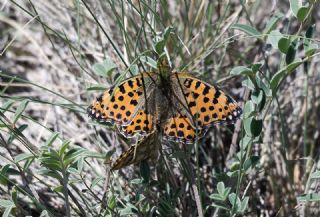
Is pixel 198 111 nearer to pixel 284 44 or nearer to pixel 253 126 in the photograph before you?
pixel 253 126

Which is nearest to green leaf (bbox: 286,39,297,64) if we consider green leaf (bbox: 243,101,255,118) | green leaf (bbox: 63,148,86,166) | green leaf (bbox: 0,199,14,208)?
green leaf (bbox: 243,101,255,118)

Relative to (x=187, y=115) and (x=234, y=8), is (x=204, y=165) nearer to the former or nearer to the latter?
(x=187, y=115)

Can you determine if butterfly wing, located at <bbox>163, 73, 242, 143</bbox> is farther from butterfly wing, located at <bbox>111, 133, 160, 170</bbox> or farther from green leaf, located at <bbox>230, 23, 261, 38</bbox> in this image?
green leaf, located at <bbox>230, 23, 261, 38</bbox>

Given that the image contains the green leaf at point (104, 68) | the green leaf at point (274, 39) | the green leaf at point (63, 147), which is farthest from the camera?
the green leaf at point (104, 68)

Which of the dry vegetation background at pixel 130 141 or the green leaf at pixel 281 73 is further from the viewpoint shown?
the dry vegetation background at pixel 130 141

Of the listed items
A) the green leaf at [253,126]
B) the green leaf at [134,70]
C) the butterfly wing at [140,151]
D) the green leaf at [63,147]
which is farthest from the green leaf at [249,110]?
the green leaf at [63,147]

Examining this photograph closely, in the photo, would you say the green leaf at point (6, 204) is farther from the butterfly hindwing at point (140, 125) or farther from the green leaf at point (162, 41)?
the green leaf at point (162, 41)

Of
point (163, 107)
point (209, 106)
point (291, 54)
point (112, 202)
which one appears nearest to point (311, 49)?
point (291, 54)
